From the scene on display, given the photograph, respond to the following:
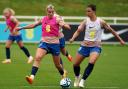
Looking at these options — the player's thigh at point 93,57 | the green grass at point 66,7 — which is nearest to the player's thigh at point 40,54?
the player's thigh at point 93,57

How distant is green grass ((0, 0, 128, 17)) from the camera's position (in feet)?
150

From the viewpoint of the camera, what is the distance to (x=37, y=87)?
1500cm

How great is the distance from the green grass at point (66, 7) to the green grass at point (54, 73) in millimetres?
19431

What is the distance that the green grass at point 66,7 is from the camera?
150 feet

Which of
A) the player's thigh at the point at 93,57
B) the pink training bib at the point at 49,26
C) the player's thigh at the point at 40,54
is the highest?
the pink training bib at the point at 49,26

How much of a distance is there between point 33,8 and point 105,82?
30408 millimetres

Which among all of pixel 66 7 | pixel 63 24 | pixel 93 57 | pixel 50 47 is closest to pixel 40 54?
pixel 50 47

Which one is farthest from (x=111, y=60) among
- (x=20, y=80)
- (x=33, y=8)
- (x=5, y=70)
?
(x=33, y=8)

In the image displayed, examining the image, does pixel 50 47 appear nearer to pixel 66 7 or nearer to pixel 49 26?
pixel 49 26

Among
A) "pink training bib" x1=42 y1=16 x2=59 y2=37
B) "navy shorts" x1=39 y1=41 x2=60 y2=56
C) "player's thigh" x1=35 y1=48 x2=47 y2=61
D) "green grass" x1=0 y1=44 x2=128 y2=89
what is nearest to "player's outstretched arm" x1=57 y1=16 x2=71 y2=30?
"pink training bib" x1=42 y1=16 x2=59 y2=37

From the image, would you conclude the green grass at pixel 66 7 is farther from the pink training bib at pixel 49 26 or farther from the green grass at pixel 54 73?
the pink training bib at pixel 49 26

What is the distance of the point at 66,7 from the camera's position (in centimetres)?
4709

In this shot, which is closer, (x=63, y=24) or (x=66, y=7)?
(x=63, y=24)

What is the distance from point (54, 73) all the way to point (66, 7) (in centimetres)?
2878
